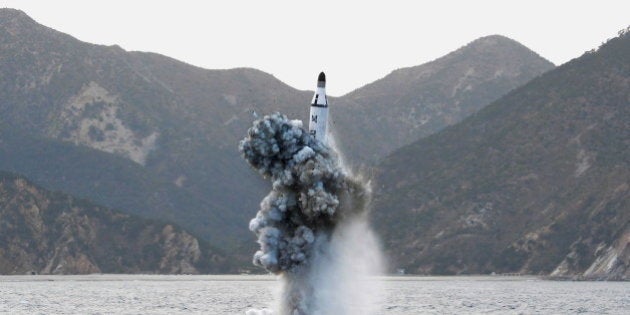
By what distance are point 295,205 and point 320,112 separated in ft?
38.2

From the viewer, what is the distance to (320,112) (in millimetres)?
129125

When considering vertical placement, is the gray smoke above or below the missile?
below

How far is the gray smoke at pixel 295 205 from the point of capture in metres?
120

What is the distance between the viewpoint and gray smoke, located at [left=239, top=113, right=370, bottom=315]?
395ft

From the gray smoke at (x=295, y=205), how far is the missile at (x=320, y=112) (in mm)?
5473

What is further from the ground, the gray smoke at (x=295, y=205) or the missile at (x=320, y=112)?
the missile at (x=320, y=112)

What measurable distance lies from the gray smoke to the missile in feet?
18.0

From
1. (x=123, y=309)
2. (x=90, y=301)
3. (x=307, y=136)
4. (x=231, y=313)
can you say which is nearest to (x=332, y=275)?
Result: (x=307, y=136)

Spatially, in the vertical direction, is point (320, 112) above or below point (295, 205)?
above

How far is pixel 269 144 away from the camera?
121 m

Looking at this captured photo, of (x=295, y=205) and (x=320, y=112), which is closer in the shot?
(x=295, y=205)

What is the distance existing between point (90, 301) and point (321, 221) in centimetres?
8447

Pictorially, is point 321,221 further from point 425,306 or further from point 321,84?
point 425,306

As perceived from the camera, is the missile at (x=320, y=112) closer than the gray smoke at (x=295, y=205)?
No
